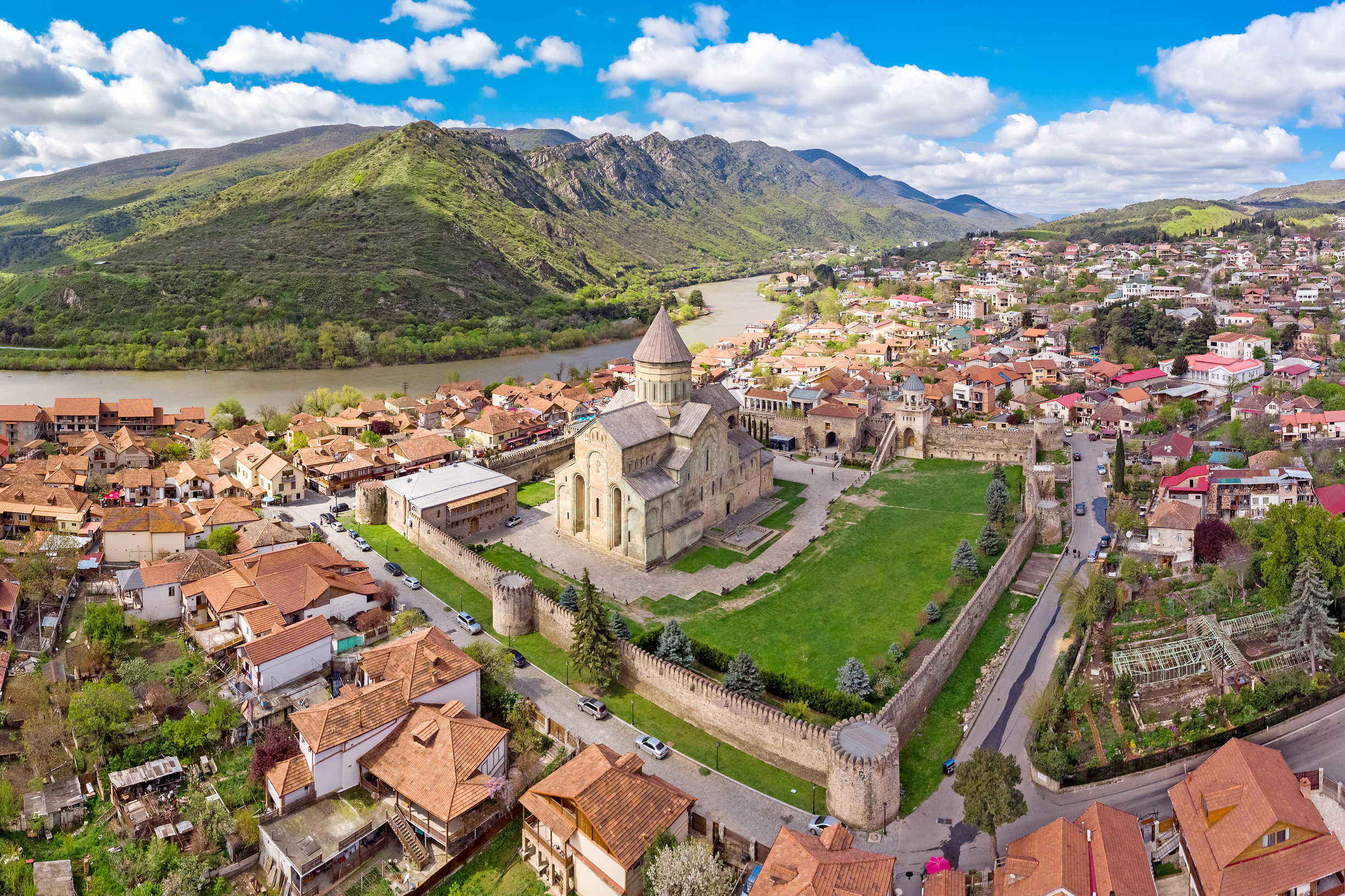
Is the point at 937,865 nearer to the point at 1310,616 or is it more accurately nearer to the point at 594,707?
the point at 594,707

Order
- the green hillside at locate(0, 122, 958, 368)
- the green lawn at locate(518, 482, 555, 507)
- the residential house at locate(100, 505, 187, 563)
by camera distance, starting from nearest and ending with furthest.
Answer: the residential house at locate(100, 505, 187, 563) → the green lawn at locate(518, 482, 555, 507) → the green hillside at locate(0, 122, 958, 368)

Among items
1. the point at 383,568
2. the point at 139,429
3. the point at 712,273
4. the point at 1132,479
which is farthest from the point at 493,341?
the point at 712,273

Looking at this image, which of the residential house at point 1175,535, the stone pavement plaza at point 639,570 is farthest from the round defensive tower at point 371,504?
the residential house at point 1175,535

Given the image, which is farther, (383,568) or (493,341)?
(493,341)

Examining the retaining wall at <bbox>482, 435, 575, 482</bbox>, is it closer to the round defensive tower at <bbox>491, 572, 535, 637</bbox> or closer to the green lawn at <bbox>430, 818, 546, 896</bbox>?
the round defensive tower at <bbox>491, 572, 535, 637</bbox>

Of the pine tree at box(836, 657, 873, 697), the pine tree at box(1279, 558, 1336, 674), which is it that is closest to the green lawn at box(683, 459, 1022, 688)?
the pine tree at box(836, 657, 873, 697)

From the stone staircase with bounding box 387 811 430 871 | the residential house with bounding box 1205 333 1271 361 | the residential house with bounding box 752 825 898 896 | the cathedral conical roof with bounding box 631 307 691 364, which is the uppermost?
the cathedral conical roof with bounding box 631 307 691 364

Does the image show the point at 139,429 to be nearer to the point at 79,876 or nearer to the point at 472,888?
the point at 79,876
